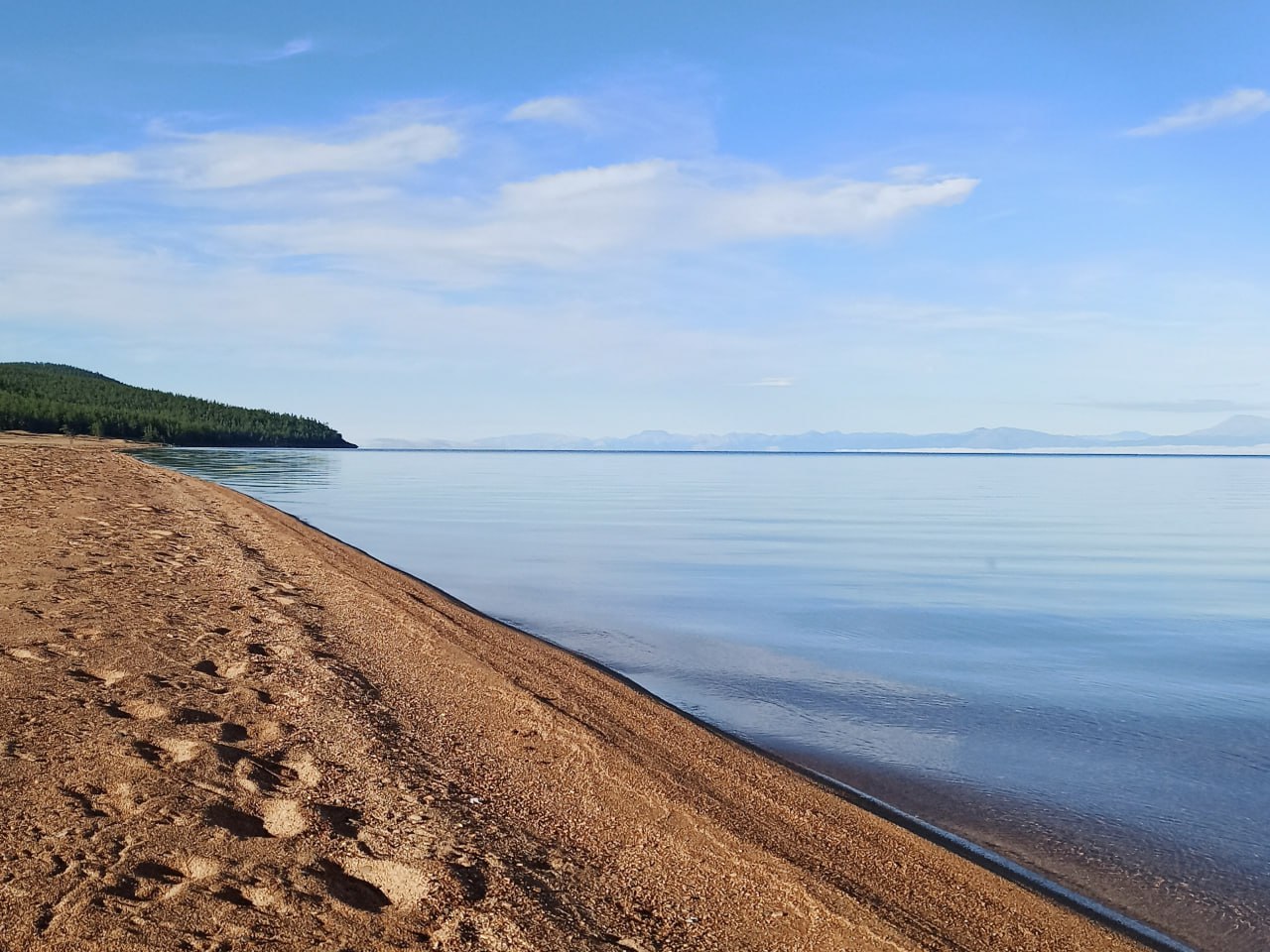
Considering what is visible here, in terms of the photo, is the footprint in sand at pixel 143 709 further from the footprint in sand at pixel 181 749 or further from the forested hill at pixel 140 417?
the forested hill at pixel 140 417

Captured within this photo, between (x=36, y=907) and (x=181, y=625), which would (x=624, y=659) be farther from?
(x=36, y=907)

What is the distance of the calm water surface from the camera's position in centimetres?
599

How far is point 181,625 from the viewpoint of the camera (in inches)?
301

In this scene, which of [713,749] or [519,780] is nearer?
[519,780]

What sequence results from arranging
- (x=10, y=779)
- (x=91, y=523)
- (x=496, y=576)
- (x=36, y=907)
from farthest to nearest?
(x=496, y=576) → (x=91, y=523) → (x=10, y=779) → (x=36, y=907)

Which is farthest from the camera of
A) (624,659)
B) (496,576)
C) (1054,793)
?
(496,576)

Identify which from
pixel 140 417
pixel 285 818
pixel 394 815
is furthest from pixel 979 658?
pixel 140 417

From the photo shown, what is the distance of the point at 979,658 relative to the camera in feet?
34.9

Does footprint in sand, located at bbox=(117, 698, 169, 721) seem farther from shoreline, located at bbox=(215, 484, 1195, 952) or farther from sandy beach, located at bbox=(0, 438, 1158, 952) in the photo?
shoreline, located at bbox=(215, 484, 1195, 952)

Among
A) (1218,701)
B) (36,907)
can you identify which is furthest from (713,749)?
(1218,701)

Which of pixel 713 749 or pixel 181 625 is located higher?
pixel 181 625

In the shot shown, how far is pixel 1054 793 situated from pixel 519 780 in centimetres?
380

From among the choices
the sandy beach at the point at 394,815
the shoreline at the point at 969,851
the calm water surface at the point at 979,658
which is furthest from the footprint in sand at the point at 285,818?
the calm water surface at the point at 979,658

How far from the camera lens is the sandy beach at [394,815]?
11.5ft
